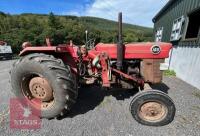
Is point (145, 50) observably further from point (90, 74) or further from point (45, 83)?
point (45, 83)

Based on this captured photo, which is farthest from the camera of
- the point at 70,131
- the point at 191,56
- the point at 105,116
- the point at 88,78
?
the point at 191,56

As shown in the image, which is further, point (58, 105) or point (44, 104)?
point (44, 104)

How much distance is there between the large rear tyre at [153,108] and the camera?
9.42ft

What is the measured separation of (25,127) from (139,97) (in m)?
→ 1.96

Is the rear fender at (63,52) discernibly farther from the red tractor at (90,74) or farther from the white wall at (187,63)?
the white wall at (187,63)

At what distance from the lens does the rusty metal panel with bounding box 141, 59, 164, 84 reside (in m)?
3.28

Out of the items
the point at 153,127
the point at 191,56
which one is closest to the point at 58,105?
the point at 153,127

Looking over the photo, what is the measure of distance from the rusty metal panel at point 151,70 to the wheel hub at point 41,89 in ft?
5.82

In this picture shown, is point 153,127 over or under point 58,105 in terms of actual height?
under

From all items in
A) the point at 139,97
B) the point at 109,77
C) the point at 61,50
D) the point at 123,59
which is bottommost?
the point at 139,97

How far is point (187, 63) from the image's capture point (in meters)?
5.93

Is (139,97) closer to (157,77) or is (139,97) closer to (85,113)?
(157,77)

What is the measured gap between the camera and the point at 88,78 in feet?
11.7

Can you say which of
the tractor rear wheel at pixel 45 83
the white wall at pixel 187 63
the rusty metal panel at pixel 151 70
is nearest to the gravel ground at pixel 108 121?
the tractor rear wheel at pixel 45 83
